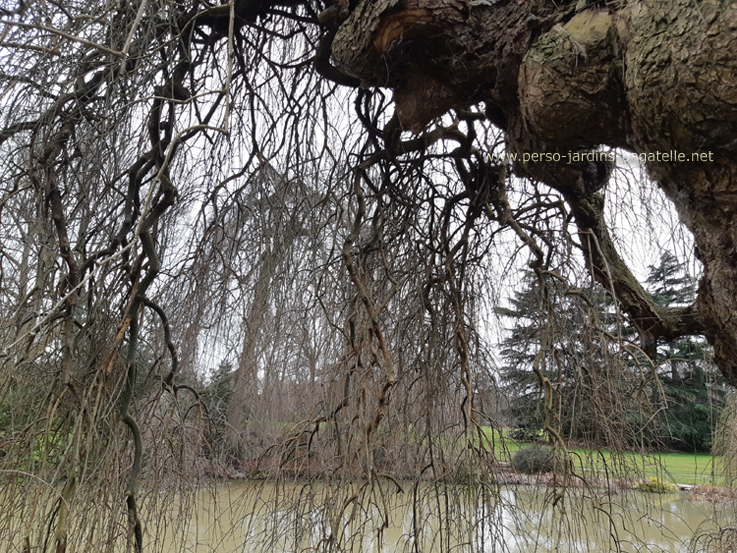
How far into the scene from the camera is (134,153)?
92.7 inches

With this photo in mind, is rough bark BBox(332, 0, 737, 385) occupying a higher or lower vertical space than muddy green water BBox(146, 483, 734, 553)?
higher

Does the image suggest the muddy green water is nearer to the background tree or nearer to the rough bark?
the background tree

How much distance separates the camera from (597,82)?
1.59 metres

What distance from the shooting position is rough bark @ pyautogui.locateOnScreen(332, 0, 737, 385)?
1339 millimetres

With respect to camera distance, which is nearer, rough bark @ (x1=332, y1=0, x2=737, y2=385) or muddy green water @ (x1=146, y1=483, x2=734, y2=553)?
rough bark @ (x1=332, y1=0, x2=737, y2=385)

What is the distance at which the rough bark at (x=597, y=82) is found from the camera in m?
1.34

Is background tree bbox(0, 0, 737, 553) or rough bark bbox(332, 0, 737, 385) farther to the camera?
background tree bbox(0, 0, 737, 553)

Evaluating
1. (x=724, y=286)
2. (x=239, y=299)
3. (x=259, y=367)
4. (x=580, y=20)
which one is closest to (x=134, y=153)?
(x=239, y=299)

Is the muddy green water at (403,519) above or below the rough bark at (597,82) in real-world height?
below

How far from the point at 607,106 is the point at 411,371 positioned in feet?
4.25

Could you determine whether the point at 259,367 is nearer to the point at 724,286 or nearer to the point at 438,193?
the point at 438,193

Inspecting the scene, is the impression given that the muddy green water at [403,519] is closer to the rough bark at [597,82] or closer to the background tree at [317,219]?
the background tree at [317,219]

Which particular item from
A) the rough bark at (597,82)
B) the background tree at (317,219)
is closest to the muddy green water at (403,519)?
the background tree at (317,219)

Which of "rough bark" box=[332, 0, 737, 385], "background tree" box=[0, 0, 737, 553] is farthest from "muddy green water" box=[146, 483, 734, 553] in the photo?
"rough bark" box=[332, 0, 737, 385]
